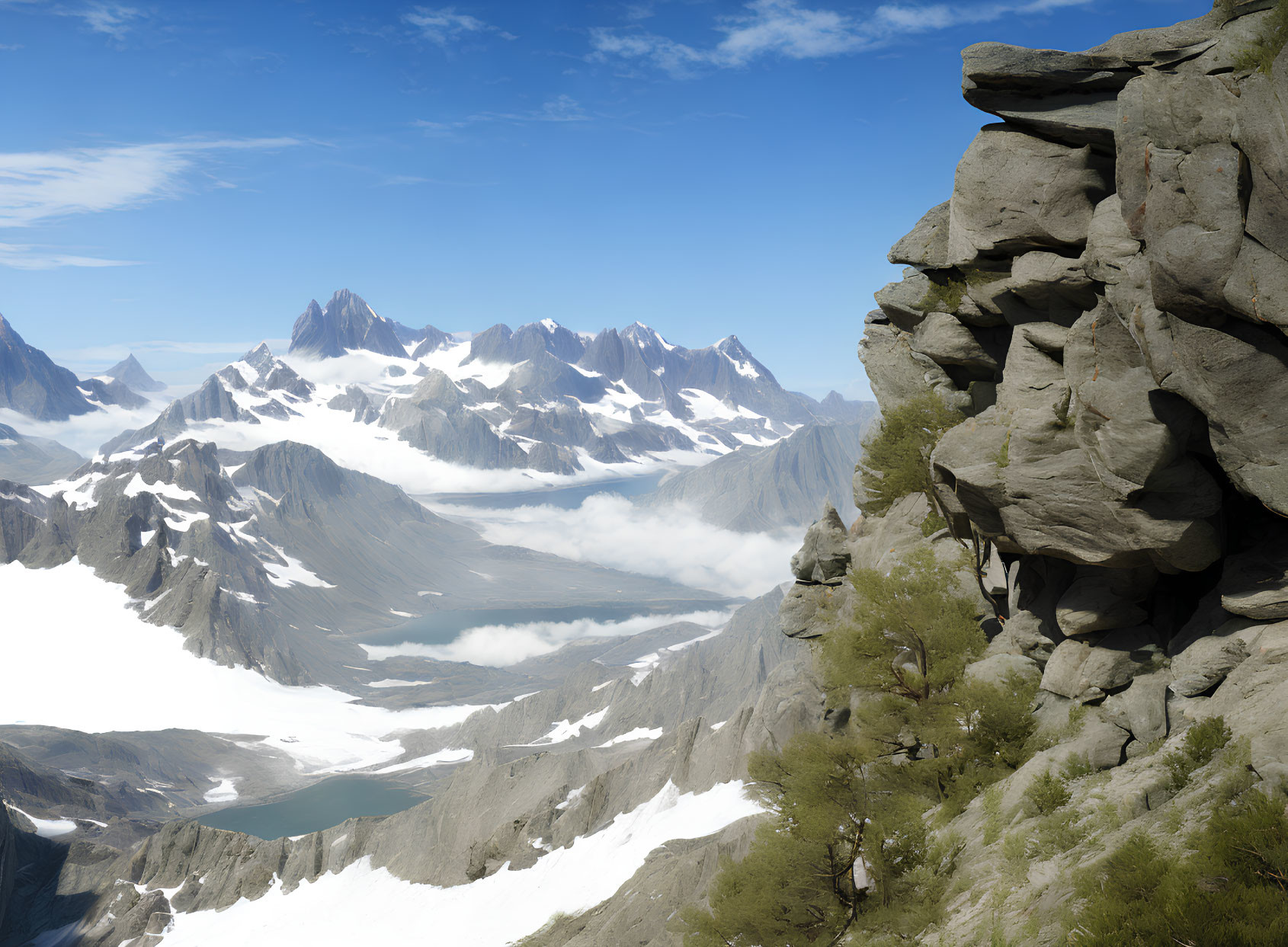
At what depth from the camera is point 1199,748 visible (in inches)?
541

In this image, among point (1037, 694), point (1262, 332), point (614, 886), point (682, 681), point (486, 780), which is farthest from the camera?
point (682, 681)

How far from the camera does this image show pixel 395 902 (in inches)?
2955

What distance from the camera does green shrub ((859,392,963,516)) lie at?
91.5ft

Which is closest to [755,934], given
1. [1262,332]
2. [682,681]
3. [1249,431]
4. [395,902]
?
[1249,431]

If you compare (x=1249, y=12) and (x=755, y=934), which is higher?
(x=1249, y=12)

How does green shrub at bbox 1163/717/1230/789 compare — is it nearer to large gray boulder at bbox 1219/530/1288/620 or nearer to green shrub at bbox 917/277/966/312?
large gray boulder at bbox 1219/530/1288/620

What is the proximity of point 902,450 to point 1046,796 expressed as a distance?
16.3 meters

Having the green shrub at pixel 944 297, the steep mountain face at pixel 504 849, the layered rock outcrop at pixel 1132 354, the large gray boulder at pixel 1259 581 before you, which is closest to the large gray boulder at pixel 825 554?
the layered rock outcrop at pixel 1132 354

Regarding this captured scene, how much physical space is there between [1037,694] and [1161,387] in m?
9.41

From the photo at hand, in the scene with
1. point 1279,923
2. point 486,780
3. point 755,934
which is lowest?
point 486,780

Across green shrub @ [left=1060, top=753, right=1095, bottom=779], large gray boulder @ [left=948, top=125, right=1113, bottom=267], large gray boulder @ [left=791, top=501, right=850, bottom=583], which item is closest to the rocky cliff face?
large gray boulder @ [left=791, top=501, right=850, bottom=583]

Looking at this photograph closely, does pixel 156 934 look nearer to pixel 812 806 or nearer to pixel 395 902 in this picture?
pixel 395 902

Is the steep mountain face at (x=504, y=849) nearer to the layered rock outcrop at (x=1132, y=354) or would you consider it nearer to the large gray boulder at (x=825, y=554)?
the large gray boulder at (x=825, y=554)

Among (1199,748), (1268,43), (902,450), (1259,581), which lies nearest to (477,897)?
(902,450)
